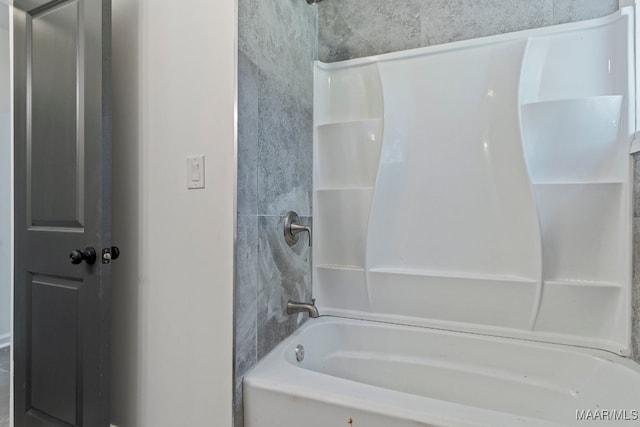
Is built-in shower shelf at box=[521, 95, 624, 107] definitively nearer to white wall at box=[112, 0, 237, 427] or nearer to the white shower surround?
the white shower surround

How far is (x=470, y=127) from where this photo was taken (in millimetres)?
1481

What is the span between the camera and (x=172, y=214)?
3.80ft

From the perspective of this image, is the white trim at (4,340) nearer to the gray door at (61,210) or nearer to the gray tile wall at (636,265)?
the gray door at (61,210)

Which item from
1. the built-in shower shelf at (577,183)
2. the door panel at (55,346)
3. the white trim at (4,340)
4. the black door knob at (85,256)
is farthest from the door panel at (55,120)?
the white trim at (4,340)

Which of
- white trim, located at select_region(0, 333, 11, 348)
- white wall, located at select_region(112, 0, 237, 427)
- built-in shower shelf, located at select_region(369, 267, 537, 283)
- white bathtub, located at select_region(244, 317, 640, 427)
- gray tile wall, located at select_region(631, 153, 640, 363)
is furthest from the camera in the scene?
white trim, located at select_region(0, 333, 11, 348)

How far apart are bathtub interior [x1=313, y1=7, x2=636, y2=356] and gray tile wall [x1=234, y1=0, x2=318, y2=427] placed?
7.6 inches

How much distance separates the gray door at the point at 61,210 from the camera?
1.12 metres

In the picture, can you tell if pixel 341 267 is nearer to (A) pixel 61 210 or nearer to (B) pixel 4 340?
(A) pixel 61 210

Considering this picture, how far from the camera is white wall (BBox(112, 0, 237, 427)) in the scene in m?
1.06

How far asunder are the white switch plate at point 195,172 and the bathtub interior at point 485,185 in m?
0.75

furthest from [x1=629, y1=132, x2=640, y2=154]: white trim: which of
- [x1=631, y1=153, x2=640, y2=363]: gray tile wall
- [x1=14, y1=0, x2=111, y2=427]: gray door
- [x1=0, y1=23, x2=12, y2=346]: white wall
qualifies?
[x1=0, y1=23, x2=12, y2=346]: white wall

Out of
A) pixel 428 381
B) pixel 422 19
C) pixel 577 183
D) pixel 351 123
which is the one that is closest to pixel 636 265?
pixel 577 183

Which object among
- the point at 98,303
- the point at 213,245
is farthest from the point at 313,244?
the point at 98,303

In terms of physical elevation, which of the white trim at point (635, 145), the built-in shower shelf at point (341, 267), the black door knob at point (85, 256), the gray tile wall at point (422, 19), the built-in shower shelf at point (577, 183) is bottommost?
the built-in shower shelf at point (341, 267)
